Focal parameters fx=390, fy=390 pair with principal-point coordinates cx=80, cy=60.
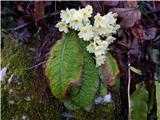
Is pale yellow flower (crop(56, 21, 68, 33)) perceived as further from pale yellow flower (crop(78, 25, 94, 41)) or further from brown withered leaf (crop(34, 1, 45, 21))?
brown withered leaf (crop(34, 1, 45, 21))

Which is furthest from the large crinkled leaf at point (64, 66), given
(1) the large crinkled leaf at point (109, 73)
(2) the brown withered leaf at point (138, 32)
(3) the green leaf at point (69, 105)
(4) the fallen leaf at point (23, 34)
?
(2) the brown withered leaf at point (138, 32)

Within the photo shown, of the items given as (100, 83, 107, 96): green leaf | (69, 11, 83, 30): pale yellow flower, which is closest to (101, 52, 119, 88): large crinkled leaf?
(100, 83, 107, 96): green leaf

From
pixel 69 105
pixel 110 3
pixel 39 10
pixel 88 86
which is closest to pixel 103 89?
pixel 88 86

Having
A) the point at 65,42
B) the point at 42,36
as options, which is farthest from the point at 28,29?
the point at 65,42

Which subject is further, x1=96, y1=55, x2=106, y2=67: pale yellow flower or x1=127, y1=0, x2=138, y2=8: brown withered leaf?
x1=127, y1=0, x2=138, y2=8: brown withered leaf

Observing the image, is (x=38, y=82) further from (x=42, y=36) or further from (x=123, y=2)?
(x=123, y=2)

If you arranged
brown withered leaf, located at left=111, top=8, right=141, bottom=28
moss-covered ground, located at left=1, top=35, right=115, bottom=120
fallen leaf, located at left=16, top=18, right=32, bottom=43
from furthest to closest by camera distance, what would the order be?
fallen leaf, located at left=16, top=18, right=32, bottom=43
brown withered leaf, located at left=111, top=8, right=141, bottom=28
moss-covered ground, located at left=1, top=35, right=115, bottom=120

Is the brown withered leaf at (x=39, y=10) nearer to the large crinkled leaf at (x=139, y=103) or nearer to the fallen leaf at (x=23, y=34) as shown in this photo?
the fallen leaf at (x=23, y=34)
